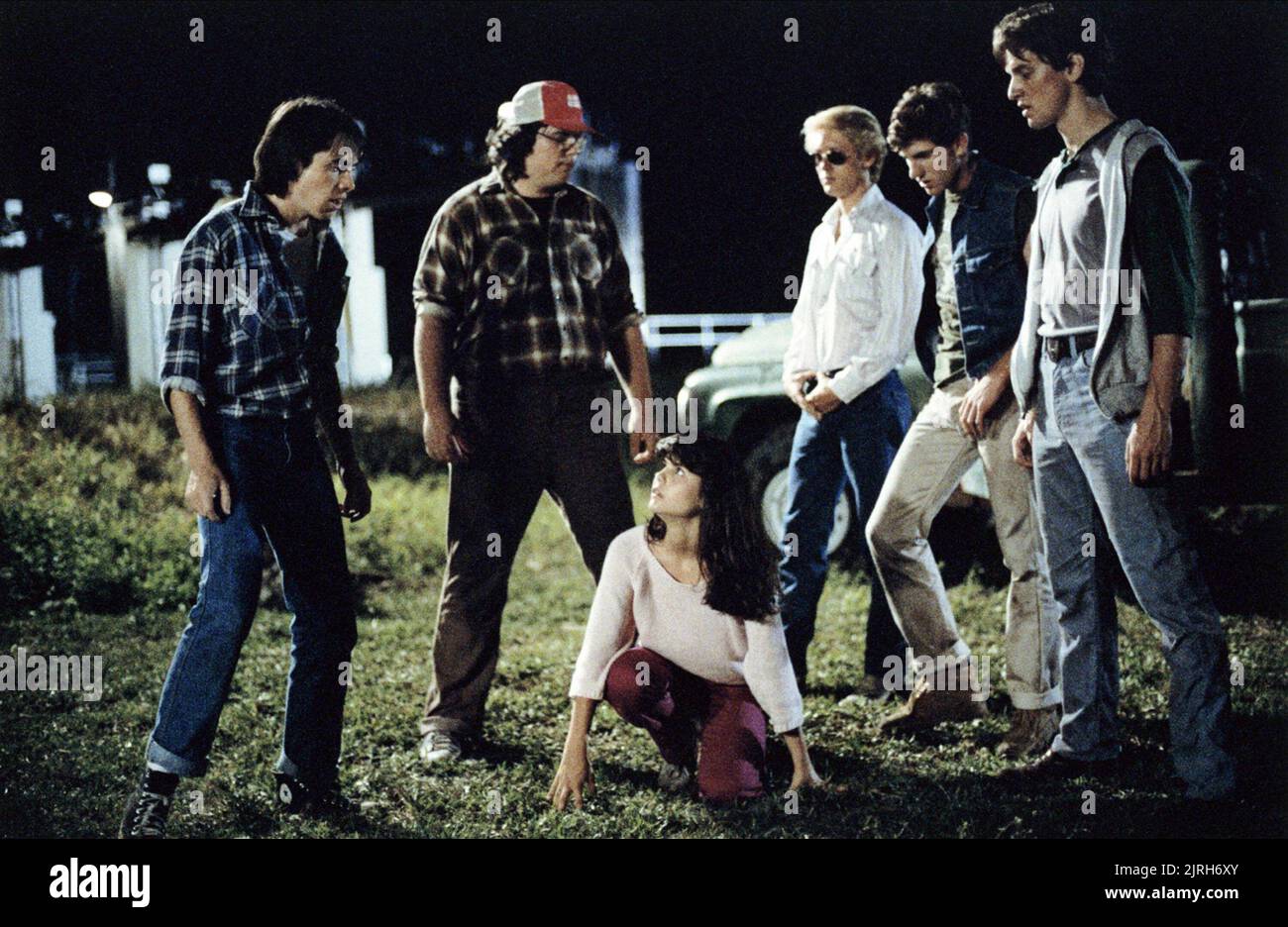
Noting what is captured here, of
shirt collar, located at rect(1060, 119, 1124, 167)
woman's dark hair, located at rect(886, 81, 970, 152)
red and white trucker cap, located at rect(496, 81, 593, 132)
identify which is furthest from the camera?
woman's dark hair, located at rect(886, 81, 970, 152)

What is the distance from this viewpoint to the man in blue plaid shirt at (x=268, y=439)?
335 centimetres

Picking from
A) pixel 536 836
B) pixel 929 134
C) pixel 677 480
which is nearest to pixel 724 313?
pixel 929 134

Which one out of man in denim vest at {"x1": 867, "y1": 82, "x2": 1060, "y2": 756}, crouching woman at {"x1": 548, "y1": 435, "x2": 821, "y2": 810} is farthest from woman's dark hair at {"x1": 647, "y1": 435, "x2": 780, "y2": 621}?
man in denim vest at {"x1": 867, "y1": 82, "x2": 1060, "y2": 756}

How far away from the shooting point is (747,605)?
3.70 meters

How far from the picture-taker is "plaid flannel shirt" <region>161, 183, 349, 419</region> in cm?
333

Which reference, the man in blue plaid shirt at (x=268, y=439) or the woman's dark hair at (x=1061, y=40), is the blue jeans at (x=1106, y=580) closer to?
the woman's dark hair at (x=1061, y=40)

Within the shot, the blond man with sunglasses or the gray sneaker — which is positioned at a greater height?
the blond man with sunglasses

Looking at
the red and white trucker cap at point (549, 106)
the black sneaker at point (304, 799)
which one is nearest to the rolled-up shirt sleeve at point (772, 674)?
the black sneaker at point (304, 799)

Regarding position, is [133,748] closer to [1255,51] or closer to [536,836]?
[536,836]

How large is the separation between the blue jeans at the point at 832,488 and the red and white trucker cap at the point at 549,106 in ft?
4.40

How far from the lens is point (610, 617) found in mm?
3730

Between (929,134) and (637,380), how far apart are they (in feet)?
3.87
